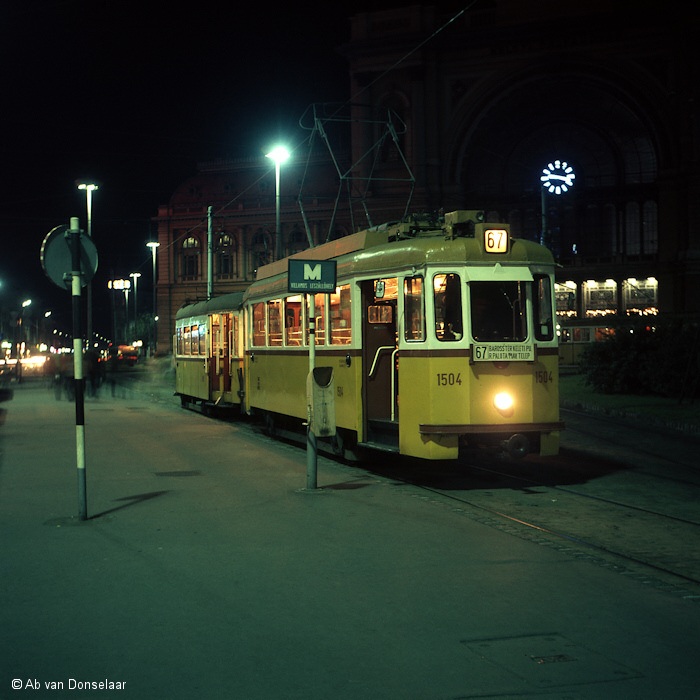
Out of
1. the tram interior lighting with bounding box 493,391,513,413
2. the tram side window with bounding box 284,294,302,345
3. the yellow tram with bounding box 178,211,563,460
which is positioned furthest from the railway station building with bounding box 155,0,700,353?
the tram interior lighting with bounding box 493,391,513,413

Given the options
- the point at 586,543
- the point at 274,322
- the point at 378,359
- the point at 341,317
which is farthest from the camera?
the point at 274,322

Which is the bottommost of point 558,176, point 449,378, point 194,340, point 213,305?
point 449,378

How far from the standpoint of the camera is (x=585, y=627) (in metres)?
6.25

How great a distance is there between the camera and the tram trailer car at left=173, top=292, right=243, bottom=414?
2349 centimetres

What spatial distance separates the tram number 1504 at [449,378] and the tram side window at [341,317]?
2.20 meters

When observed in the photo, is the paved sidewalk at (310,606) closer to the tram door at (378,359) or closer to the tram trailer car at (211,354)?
the tram door at (378,359)

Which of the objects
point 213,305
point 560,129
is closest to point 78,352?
point 213,305

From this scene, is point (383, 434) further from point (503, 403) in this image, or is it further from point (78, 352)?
point (78, 352)

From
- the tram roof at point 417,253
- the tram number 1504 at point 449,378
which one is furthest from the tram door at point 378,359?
the tram number 1504 at point 449,378

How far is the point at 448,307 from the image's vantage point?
1249cm

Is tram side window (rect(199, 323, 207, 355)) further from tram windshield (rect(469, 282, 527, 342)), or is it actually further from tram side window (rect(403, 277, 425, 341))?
tram windshield (rect(469, 282, 527, 342))

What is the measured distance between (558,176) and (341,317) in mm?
64247

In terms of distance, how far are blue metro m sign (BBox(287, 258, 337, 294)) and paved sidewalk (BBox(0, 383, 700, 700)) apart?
247cm

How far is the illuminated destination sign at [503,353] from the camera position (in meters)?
12.3
